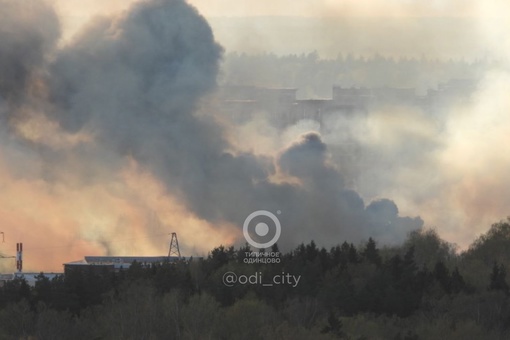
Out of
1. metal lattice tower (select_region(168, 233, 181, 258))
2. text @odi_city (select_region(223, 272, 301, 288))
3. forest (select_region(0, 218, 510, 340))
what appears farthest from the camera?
metal lattice tower (select_region(168, 233, 181, 258))

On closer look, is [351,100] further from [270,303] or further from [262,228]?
[270,303]

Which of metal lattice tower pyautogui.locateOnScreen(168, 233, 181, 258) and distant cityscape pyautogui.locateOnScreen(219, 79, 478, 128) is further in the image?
distant cityscape pyautogui.locateOnScreen(219, 79, 478, 128)

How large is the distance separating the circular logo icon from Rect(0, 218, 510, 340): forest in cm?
689

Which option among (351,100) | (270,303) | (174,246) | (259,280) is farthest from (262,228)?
(351,100)

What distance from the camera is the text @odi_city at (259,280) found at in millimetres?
50094

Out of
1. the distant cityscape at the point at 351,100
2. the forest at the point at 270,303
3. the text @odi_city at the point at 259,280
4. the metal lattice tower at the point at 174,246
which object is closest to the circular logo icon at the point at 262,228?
the metal lattice tower at the point at 174,246

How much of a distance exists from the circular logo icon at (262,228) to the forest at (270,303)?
6.89 m

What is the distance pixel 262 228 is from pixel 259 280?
16556 mm

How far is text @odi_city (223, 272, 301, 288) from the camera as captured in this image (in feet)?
164

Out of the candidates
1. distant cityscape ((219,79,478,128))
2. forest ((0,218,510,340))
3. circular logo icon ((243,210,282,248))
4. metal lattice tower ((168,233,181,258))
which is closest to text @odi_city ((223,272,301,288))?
forest ((0,218,510,340))

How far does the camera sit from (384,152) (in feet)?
294

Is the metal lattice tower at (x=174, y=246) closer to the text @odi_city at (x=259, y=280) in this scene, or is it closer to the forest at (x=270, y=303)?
the forest at (x=270, y=303)

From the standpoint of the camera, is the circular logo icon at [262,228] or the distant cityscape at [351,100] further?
the distant cityscape at [351,100]

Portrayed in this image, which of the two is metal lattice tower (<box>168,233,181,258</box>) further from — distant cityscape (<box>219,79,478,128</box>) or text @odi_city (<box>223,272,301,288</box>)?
text @odi_city (<box>223,272,301,288</box>)
